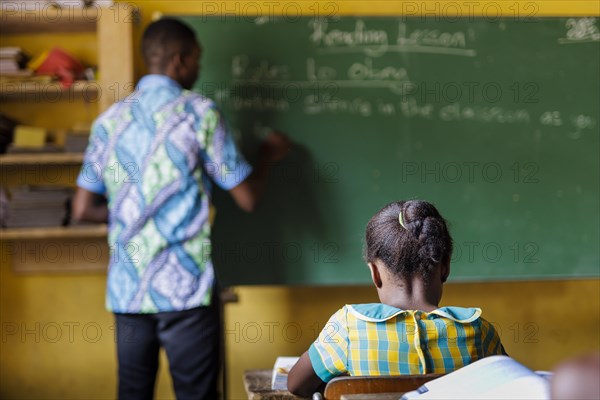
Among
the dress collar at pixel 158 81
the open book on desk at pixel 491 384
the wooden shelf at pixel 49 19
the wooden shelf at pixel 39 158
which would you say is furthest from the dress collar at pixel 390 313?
the wooden shelf at pixel 49 19

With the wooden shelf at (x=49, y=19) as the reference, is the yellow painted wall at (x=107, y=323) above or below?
below

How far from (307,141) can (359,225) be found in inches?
16.4

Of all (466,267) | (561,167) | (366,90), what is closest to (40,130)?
(366,90)

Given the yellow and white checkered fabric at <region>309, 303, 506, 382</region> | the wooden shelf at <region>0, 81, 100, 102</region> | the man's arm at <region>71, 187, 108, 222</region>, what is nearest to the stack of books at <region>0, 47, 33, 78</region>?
the wooden shelf at <region>0, 81, 100, 102</region>

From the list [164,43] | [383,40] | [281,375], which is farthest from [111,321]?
[281,375]

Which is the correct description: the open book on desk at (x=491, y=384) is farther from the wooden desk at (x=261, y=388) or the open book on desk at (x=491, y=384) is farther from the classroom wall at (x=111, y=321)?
the classroom wall at (x=111, y=321)

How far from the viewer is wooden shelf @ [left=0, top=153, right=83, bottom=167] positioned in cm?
328

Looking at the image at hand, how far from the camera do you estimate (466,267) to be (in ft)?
11.1

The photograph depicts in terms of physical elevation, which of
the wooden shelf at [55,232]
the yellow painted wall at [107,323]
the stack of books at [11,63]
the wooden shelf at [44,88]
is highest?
the stack of books at [11,63]

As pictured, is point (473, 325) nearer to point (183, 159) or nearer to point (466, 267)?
point (183, 159)

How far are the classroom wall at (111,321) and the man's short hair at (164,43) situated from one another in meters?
0.71

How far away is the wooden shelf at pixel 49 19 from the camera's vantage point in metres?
3.30

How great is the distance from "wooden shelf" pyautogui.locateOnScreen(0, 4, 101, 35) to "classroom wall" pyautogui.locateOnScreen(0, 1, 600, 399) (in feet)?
0.84

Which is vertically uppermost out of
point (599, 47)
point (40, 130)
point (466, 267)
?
point (599, 47)
